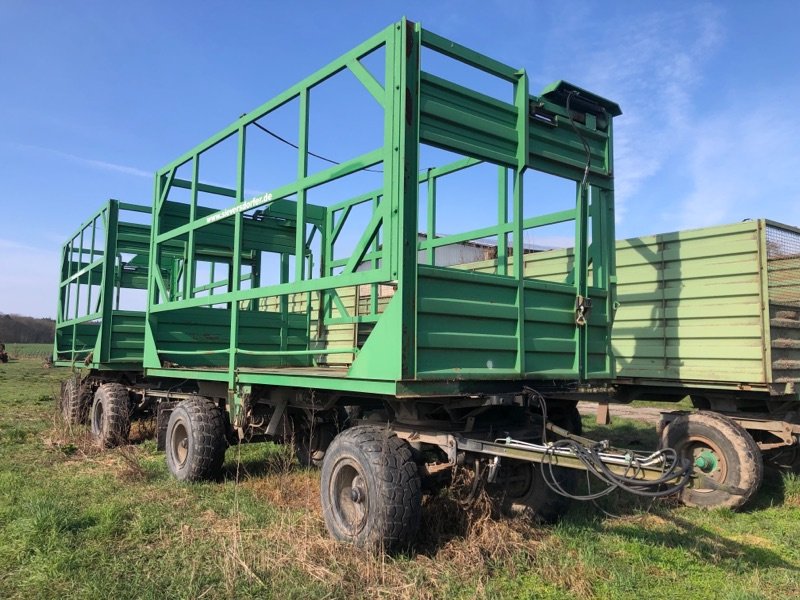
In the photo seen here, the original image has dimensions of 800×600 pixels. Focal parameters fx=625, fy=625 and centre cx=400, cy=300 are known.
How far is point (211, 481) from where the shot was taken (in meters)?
6.20

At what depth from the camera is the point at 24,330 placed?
216 feet

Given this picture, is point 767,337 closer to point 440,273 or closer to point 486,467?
point 486,467

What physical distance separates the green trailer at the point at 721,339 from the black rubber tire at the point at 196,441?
13.8ft

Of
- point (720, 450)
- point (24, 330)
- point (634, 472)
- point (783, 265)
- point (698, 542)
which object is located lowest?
point (698, 542)

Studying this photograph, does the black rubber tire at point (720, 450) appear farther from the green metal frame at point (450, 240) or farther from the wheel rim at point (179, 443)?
the wheel rim at point (179, 443)

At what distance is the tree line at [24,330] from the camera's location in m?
64.2

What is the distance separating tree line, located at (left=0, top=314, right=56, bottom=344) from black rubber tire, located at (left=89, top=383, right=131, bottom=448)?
63.4 meters

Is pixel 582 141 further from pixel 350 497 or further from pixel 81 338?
pixel 81 338

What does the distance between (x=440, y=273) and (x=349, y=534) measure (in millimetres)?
1817

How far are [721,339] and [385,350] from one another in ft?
12.8

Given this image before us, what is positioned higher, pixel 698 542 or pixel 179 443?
pixel 179 443

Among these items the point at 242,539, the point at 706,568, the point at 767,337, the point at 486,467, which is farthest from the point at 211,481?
the point at 767,337

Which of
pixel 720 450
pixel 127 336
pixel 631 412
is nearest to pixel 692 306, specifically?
pixel 720 450

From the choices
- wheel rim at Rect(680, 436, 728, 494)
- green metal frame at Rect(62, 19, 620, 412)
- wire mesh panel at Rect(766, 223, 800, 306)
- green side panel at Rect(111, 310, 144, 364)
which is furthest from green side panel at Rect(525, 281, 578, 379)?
green side panel at Rect(111, 310, 144, 364)
